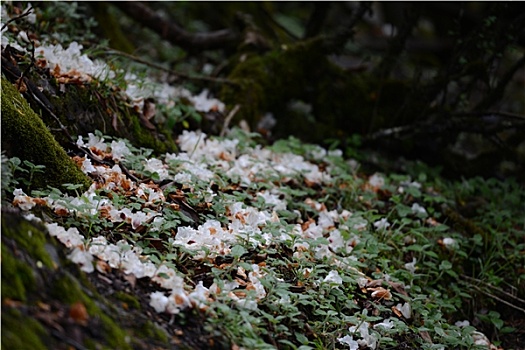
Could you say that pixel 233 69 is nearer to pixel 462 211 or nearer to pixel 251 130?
pixel 251 130

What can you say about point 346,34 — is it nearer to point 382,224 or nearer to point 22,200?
point 382,224

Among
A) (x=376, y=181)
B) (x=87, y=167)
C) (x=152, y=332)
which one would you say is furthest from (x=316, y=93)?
(x=152, y=332)

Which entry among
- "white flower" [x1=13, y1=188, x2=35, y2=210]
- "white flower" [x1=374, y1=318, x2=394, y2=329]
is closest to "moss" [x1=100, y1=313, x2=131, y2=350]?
"white flower" [x1=13, y1=188, x2=35, y2=210]

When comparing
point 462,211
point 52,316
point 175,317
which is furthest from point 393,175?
point 52,316

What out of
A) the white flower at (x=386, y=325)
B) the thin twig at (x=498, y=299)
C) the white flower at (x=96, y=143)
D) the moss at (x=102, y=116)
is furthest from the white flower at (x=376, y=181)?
the white flower at (x=96, y=143)

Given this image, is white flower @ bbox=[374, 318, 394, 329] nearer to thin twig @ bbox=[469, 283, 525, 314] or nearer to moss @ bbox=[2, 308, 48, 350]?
thin twig @ bbox=[469, 283, 525, 314]

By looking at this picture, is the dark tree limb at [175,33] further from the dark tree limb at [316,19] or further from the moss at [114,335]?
the moss at [114,335]
